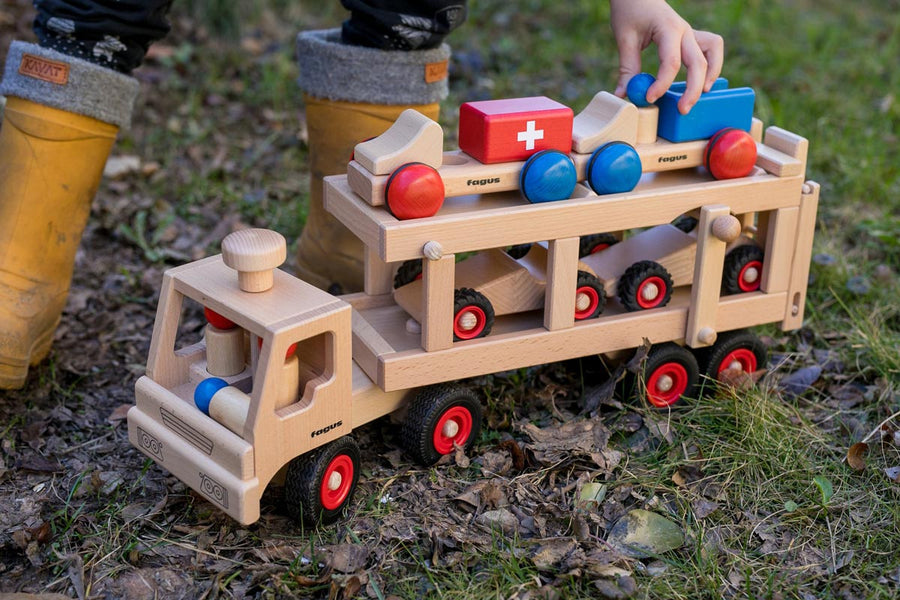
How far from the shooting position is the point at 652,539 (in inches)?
65.2

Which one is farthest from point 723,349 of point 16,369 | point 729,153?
point 16,369

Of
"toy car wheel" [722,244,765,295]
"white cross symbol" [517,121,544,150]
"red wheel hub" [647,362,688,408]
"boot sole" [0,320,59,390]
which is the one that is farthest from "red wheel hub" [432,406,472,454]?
"boot sole" [0,320,59,390]

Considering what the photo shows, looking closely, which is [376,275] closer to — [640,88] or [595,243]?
[595,243]

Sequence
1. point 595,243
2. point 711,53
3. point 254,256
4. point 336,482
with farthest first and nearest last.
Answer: point 595,243 → point 711,53 → point 336,482 → point 254,256

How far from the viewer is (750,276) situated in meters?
2.06

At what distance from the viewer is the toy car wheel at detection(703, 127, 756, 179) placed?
1901 mm

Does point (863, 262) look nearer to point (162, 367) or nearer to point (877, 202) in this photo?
point (877, 202)

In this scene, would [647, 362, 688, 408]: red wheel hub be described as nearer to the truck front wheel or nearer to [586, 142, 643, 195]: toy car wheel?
the truck front wheel

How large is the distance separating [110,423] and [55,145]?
561 mm

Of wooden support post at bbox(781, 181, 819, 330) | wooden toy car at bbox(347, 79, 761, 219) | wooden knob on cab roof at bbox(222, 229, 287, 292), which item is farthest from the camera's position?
wooden support post at bbox(781, 181, 819, 330)

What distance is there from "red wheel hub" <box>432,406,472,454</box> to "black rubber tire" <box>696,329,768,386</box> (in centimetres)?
50

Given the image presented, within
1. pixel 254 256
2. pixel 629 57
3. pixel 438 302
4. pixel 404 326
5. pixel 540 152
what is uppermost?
pixel 629 57

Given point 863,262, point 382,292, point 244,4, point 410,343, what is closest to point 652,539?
point 410,343

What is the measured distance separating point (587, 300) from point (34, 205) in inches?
43.7
